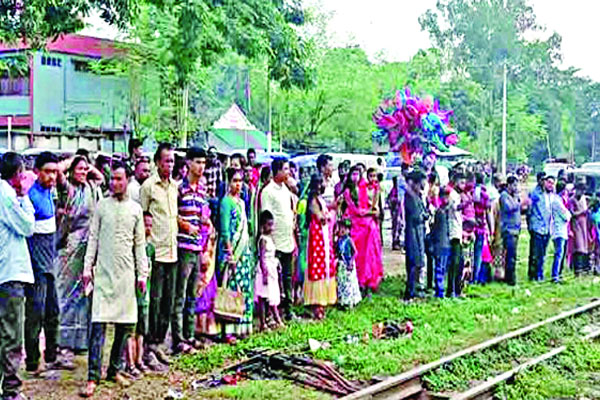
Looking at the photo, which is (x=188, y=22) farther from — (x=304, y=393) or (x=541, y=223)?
(x=541, y=223)

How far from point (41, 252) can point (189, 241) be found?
1.54 metres

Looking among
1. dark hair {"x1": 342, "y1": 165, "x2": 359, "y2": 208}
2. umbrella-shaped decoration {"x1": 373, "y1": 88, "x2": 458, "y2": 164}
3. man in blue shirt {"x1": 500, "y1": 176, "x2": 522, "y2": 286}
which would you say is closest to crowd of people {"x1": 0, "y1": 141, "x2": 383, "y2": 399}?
dark hair {"x1": 342, "y1": 165, "x2": 359, "y2": 208}

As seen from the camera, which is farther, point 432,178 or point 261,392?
point 432,178

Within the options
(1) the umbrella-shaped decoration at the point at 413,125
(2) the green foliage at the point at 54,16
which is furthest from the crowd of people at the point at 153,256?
(1) the umbrella-shaped decoration at the point at 413,125

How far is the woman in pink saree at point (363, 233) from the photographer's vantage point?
11.6 m

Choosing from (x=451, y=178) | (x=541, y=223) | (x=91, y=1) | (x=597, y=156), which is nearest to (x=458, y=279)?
(x=451, y=178)

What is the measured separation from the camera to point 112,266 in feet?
24.0

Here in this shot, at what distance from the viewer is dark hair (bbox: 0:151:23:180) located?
22.5ft

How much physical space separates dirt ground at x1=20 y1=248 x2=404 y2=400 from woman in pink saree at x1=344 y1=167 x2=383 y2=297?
426cm

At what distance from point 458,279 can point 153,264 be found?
5.90 metres

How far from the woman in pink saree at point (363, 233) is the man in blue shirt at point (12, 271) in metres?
5.48

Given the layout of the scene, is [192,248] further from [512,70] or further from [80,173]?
[512,70]

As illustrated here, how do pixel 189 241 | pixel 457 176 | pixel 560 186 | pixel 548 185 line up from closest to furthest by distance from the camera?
pixel 189 241 < pixel 457 176 < pixel 548 185 < pixel 560 186

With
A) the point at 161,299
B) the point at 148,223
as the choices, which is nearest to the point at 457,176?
the point at 161,299
